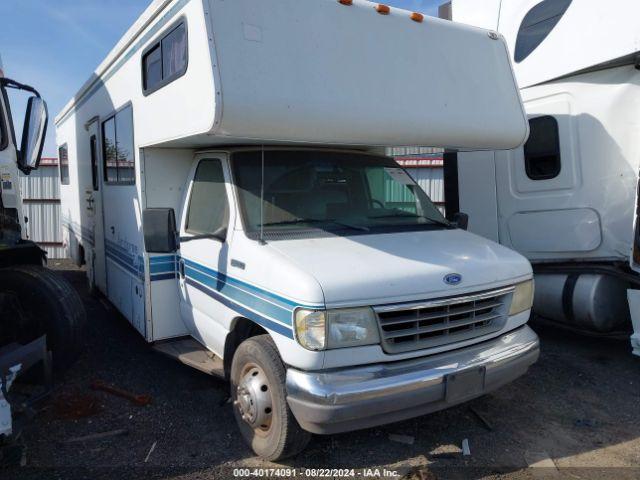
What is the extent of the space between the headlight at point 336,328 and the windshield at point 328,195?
2.88 ft

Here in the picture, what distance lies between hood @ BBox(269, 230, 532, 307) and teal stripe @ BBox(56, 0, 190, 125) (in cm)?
178

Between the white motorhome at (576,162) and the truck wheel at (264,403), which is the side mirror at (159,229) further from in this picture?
the white motorhome at (576,162)

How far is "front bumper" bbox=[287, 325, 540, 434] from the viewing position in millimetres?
2986

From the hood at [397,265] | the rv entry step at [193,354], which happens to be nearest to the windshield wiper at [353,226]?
the hood at [397,265]

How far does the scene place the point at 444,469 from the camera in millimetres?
3453

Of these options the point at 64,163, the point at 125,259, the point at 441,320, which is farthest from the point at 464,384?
the point at 64,163

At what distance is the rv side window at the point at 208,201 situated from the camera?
404cm

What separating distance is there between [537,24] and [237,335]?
441cm

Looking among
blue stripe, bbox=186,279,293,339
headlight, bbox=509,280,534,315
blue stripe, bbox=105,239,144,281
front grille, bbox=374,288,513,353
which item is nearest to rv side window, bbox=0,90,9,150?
blue stripe, bbox=105,239,144,281

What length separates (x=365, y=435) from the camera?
153 inches

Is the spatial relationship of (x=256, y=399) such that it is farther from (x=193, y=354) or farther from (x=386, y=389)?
(x=193, y=354)

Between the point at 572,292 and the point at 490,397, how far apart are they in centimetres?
145

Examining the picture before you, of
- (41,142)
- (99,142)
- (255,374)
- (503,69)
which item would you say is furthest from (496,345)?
(99,142)

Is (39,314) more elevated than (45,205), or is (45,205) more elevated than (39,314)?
(45,205)
